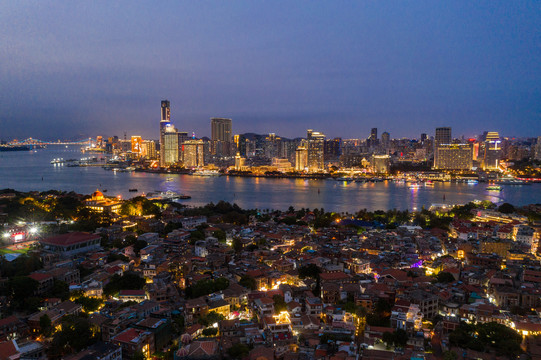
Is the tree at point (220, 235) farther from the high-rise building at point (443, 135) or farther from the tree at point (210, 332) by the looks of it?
the high-rise building at point (443, 135)

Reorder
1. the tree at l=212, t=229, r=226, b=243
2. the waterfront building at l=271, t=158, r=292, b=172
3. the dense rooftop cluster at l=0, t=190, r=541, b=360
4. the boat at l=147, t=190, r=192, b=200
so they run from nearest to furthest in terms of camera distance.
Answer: the dense rooftop cluster at l=0, t=190, r=541, b=360
the tree at l=212, t=229, r=226, b=243
the boat at l=147, t=190, r=192, b=200
the waterfront building at l=271, t=158, r=292, b=172

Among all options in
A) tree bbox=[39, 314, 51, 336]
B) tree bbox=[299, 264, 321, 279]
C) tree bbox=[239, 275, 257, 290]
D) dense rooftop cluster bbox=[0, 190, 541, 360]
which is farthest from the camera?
tree bbox=[299, 264, 321, 279]

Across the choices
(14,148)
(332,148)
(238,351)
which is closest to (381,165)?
(332,148)

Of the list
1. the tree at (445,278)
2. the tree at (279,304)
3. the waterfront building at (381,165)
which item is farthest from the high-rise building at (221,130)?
the tree at (279,304)

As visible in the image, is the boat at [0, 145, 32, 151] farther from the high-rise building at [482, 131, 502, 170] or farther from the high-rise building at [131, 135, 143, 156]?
the high-rise building at [482, 131, 502, 170]

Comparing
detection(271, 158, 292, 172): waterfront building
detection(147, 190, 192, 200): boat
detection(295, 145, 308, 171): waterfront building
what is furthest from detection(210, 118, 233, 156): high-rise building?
detection(147, 190, 192, 200): boat

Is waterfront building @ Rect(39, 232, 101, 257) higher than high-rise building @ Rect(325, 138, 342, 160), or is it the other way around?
high-rise building @ Rect(325, 138, 342, 160)

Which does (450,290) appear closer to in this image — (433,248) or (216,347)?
(433,248)
